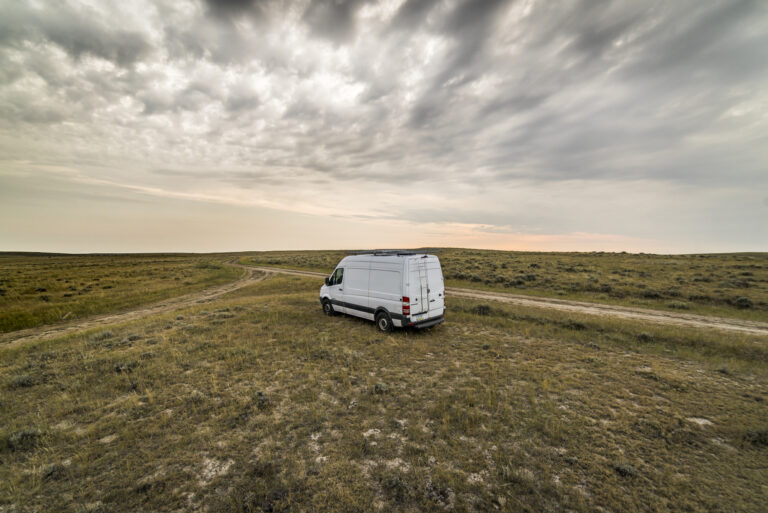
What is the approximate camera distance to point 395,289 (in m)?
11.2

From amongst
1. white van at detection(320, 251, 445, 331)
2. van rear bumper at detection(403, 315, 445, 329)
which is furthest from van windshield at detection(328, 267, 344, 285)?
van rear bumper at detection(403, 315, 445, 329)

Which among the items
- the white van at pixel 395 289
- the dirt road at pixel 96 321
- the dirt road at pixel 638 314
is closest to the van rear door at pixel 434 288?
the white van at pixel 395 289

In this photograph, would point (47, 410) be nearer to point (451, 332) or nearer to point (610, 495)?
point (610, 495)

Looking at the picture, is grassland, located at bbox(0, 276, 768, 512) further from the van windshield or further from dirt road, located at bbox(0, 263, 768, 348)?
the van windshield

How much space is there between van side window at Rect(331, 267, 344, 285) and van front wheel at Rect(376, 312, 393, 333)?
300 cm

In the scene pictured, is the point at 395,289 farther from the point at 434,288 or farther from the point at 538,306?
the point at 538,306

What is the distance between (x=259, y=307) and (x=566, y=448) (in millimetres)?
15246

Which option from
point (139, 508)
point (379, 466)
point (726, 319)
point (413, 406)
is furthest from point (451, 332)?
point (726, 319)

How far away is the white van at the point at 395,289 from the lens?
36.0 ft

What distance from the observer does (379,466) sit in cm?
460

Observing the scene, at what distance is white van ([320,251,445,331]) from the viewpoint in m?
11.0

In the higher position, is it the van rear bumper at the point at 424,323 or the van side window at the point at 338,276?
the van side window at the point at 338,276

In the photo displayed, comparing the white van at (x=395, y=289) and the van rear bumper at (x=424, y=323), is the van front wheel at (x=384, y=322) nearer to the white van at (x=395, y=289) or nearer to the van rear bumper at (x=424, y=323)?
the white van at (x=395, y=289)

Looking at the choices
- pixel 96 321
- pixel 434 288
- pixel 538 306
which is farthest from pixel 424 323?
pixel 96 321
